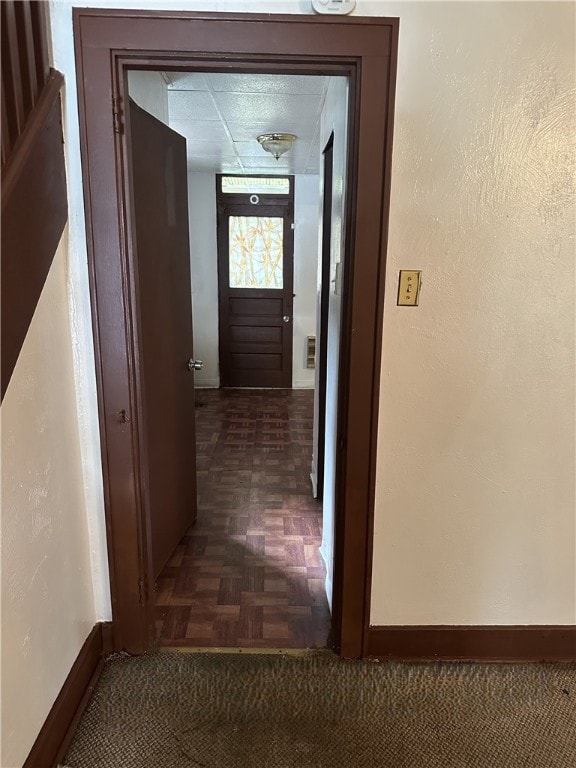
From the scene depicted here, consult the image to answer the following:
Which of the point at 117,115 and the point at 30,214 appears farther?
the point at 117,115

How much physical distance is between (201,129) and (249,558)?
293 centimetres

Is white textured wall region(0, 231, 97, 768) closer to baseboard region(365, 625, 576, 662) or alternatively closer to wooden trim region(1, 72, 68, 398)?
wooden trim region(1, 72, 68, 398)

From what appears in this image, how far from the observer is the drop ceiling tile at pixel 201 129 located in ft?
11.0

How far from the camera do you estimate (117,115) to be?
142 cm

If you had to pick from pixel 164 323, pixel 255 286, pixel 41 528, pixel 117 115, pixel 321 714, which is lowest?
pixel 321 714

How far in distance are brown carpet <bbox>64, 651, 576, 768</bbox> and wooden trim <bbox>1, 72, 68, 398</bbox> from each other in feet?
3.68

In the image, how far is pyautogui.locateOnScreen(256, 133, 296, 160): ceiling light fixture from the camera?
11.9ft

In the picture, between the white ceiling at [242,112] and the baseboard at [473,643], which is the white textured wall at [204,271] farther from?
the baseboard at [473,643]

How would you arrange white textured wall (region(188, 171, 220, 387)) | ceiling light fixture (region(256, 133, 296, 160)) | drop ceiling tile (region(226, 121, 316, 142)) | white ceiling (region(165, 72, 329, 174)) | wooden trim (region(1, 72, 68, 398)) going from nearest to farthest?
wooden trim (region(1, 72, 68, 398)) → white ceiling (region(165, 72, 329, 174)) → drop ceiling tile (region(226, 121, 316, 142)) → ceiling light fixture (region(256, 133, 296, 160)) → white textured wall (region(188, 171, 220, 387))

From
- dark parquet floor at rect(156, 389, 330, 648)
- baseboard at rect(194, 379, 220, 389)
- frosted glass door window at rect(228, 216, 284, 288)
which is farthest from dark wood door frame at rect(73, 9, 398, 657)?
frosted glass door window at rect(228, 216, 284, 288)

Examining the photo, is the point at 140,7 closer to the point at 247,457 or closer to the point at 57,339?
the point at 57,339

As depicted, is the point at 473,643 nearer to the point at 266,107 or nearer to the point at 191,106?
the point at 266,107

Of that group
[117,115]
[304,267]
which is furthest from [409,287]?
[304,267]

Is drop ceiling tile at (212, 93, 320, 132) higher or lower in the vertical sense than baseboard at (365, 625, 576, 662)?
higher
